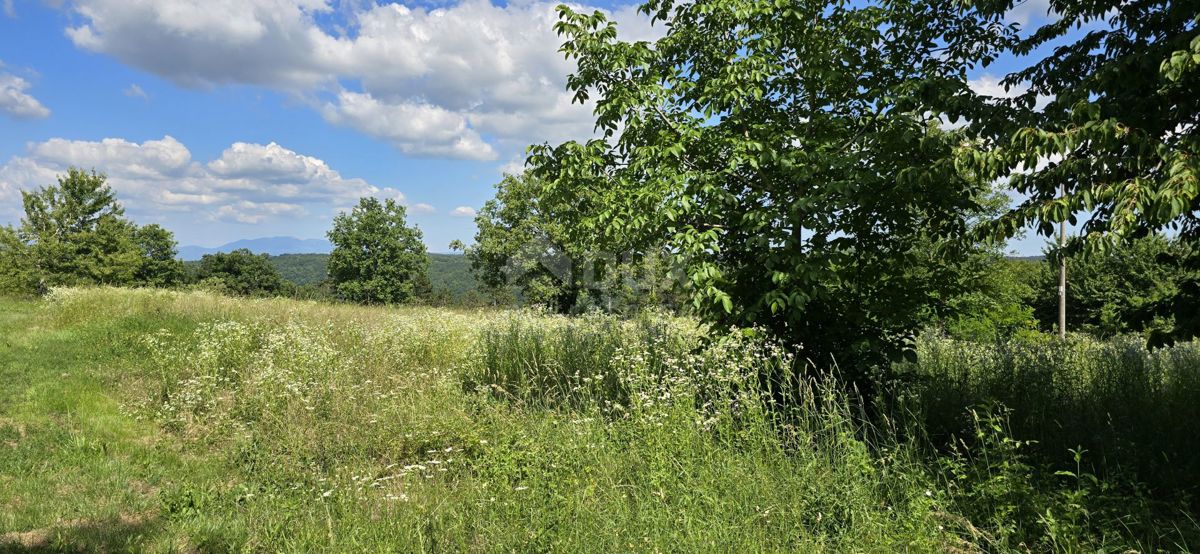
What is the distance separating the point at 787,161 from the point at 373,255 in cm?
6118

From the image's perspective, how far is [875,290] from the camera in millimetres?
6383

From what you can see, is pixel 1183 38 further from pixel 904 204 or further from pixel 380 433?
pixel 380 433

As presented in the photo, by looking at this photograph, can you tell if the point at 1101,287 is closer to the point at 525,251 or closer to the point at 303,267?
the point at 525,251

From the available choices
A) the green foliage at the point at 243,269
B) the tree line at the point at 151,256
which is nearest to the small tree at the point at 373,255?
the tree line at the point at 151,256

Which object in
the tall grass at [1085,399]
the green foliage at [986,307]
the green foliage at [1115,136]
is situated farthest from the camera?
the green foliage at [986,307]

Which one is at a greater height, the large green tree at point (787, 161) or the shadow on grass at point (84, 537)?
the large green tree at point (787, 161)

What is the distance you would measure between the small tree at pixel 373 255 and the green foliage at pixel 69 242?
18.1 m

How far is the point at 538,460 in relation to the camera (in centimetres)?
462

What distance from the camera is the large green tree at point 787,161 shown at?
572 cm

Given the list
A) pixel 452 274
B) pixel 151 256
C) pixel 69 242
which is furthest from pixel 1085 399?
pixel 452 274

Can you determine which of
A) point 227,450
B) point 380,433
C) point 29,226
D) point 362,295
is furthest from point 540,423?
point 362,295

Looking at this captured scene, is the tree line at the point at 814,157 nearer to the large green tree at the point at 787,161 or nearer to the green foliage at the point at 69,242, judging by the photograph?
the large green tree at the point at 787,161

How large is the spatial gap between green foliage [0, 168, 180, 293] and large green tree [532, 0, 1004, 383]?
4554 centimetres

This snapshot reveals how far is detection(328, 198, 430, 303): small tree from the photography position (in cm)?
5991
